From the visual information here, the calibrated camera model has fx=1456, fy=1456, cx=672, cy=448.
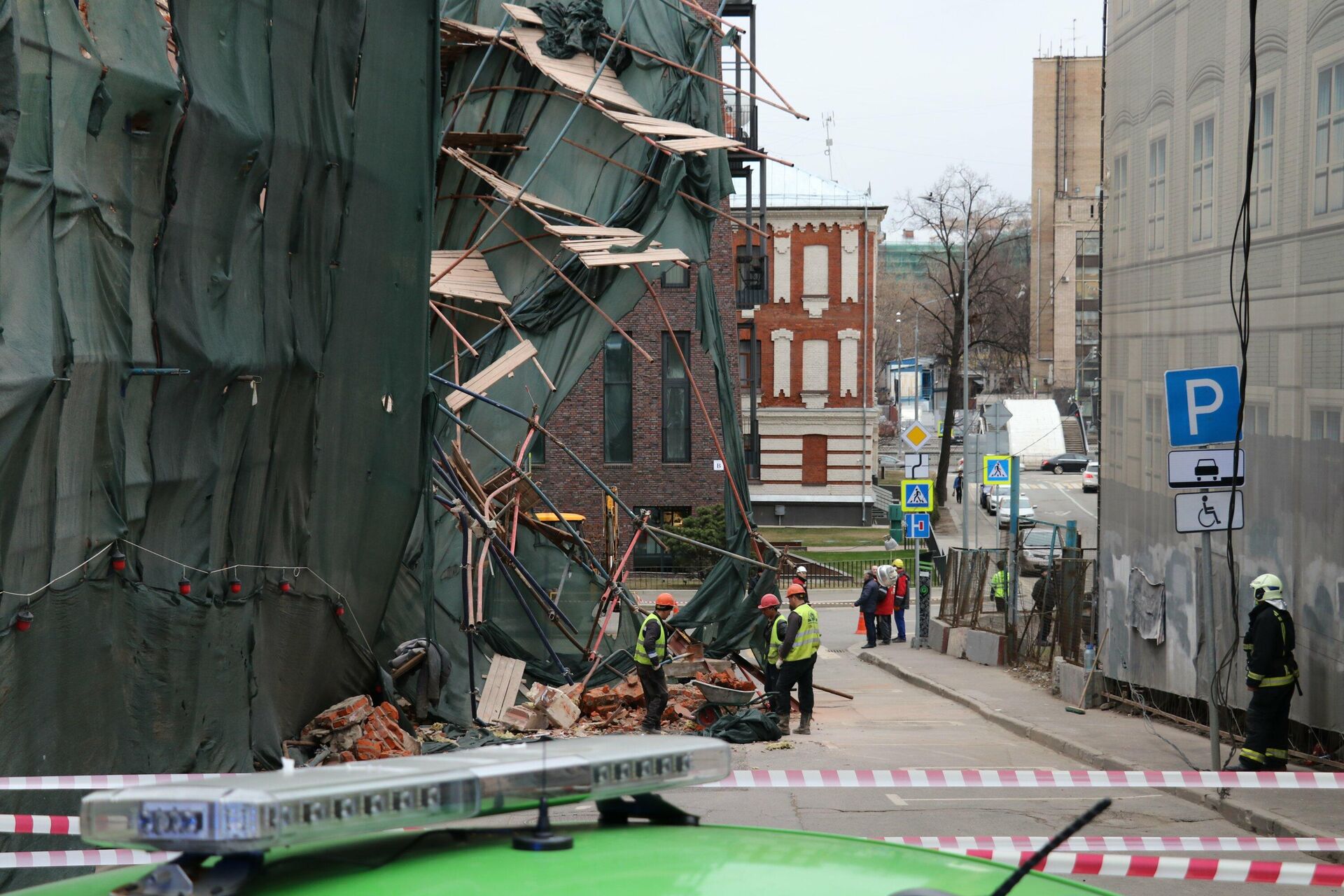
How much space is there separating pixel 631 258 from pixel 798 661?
596 centimetres

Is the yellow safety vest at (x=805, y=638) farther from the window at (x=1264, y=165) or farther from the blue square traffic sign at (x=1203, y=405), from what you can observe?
the window at (x=1264, y=165)

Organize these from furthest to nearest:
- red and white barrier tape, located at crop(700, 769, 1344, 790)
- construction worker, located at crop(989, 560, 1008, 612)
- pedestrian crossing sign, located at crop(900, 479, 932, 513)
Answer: pedestrian crossing sign, located at crop(900, 479, 932, 513) → construction worker, located at crop(989, 560, 1008, 612) → red and white barrier tape, located at crop(700, 769, 1344, 790)

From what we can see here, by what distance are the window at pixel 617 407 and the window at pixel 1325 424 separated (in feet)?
107

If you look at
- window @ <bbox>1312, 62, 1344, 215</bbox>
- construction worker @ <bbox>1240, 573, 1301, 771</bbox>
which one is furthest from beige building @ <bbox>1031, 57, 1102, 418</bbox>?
construction worker @ <bbox>1240, 573, 1301, 771</bbox>

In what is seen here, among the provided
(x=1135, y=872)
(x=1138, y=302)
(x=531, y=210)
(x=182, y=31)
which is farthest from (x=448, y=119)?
(x=1135, y=872)

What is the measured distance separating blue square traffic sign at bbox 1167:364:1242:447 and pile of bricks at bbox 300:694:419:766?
682cm

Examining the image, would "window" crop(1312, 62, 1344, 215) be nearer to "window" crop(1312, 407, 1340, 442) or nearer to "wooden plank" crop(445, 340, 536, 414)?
"window" crop(1312, 407, 1340, 442)

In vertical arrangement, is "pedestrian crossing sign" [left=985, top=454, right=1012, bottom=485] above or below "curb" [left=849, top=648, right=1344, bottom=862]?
above

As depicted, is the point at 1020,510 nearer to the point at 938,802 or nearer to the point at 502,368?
the point at 502,368

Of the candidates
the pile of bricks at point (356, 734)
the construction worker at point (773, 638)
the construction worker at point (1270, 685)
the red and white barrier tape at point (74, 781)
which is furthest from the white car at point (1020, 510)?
the red and white barrier tape at point (74, 781)

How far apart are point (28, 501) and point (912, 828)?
596 centimetres

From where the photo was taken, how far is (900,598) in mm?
29750

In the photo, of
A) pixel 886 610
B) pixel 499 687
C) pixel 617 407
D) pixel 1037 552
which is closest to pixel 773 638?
pixel 499 687

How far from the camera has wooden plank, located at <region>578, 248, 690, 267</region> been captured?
61.9 feet
